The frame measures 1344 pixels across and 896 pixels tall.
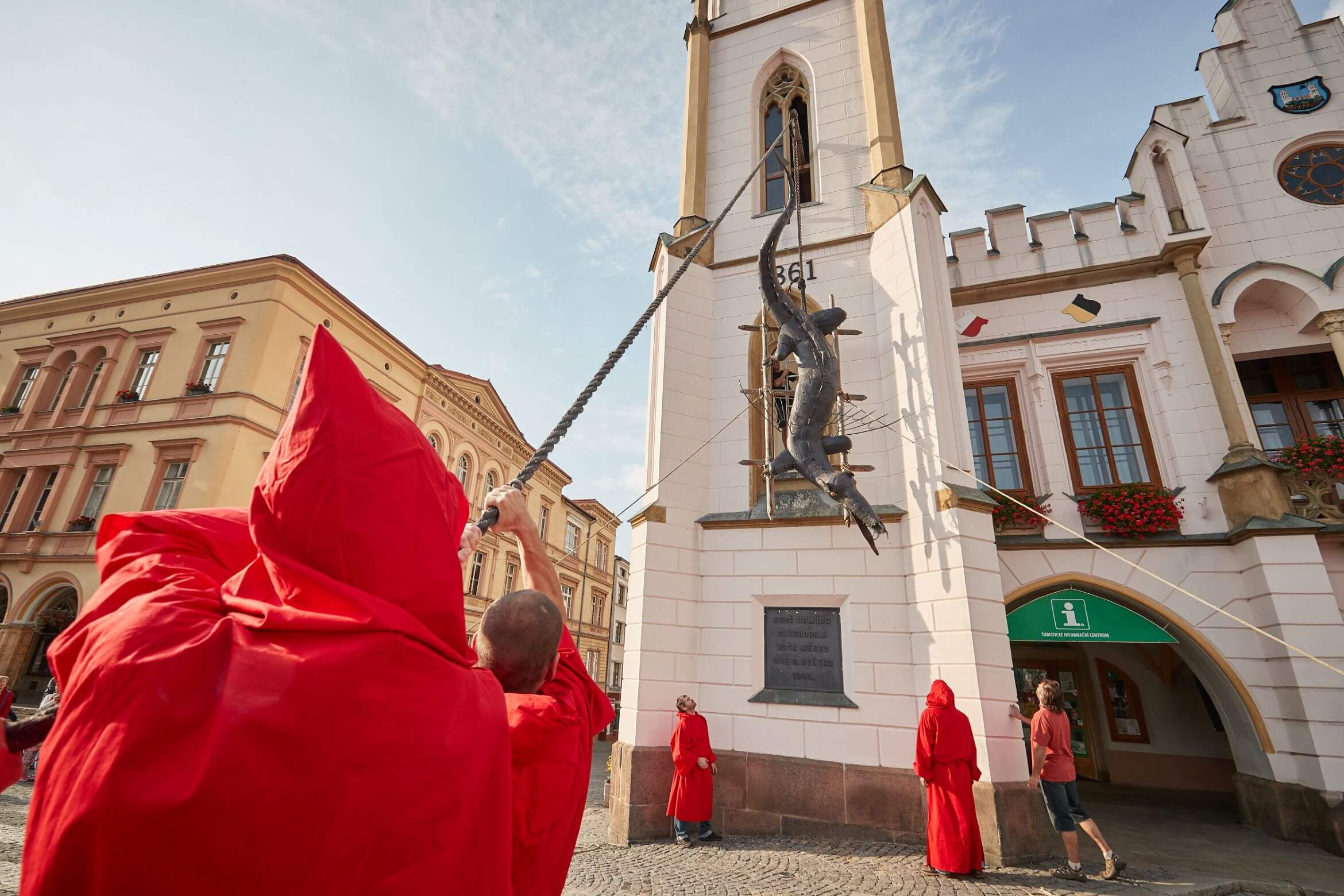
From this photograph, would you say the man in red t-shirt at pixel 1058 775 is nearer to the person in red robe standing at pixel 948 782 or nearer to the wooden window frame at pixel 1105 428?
the person in red robe standing at pixel 948 782

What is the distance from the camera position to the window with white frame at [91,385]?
19.7 meters

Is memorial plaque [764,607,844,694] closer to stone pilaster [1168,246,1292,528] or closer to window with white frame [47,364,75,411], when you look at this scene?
stone pilaster [1168,246,1292,528]

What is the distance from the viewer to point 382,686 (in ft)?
3.13

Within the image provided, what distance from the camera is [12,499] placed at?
1894cm

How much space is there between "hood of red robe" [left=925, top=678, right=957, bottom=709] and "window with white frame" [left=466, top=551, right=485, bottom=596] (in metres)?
20.5

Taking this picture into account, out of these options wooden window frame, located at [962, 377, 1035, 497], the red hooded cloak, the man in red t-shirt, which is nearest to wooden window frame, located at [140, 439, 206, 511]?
wooden window frame, located at [962, 377, 1035, 497]

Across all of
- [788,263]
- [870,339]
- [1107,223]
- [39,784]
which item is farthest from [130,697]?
[1107,223]

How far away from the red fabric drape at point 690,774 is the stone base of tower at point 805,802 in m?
0.33

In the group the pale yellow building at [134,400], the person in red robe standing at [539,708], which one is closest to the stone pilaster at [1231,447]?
the person in red robe standing at [539,708]

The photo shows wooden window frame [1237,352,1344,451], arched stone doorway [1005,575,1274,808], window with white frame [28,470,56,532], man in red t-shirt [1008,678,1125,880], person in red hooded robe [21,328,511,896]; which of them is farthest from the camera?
window with white frame [28,470,56,532]

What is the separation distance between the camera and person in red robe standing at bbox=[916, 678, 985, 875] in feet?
19.2

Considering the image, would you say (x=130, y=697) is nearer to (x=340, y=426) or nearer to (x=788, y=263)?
(x=340, y=426)

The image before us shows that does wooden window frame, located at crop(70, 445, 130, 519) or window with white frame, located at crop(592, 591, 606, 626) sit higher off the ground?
wooden window frame, located at crop(70, 445, 130, 519)

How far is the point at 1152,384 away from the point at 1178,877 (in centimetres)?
733
